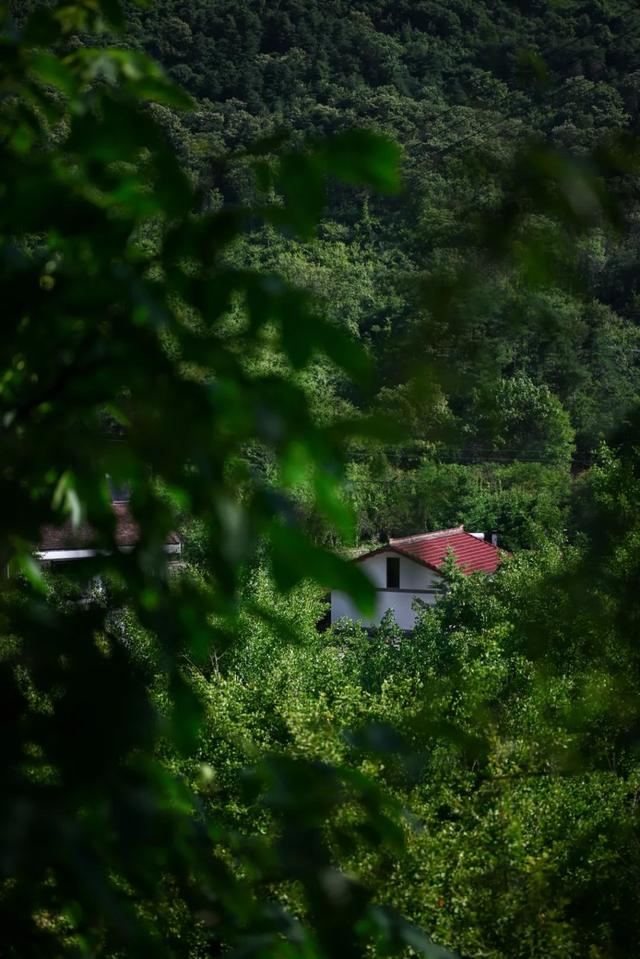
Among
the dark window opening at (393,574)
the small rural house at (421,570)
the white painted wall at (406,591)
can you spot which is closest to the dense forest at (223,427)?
the small rural house at (421,570)

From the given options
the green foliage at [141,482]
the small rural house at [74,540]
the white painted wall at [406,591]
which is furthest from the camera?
the white painted wall at [406,591]

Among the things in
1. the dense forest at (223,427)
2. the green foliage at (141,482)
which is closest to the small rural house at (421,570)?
the dense forest at (223,427)

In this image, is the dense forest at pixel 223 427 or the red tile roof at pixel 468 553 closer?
the dense forest at pixel 223 427

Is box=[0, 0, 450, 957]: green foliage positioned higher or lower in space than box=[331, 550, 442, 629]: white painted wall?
higher

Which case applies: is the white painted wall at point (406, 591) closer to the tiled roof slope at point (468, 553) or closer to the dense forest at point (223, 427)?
the tiled roof slope at point (468, 553)

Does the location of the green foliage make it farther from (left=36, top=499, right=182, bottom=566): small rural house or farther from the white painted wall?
the white painted wall

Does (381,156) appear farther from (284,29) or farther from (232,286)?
(284,29)

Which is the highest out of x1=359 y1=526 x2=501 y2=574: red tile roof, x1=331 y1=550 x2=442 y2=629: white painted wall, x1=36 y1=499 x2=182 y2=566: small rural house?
x1=36 y1=499 x2=182 y2=566: small rural house

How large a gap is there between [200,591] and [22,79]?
318 millimetres

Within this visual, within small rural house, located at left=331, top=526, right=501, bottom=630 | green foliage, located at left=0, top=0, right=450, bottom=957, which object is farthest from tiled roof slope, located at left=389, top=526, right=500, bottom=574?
green foliage, located at left=0, top=0, right=450, bottom=957

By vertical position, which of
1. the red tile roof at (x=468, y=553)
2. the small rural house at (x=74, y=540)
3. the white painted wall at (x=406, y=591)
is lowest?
the white painted wall at (x=406, y=591)

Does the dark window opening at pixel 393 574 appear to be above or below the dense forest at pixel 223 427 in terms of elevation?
below

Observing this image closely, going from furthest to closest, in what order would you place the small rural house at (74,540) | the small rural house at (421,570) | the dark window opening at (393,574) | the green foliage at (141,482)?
the dark window opening at (393,574), the small rural house at (421,570), the small rural house at (74,540), the green foliage at (141,482)

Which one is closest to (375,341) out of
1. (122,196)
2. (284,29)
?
(122,196)
